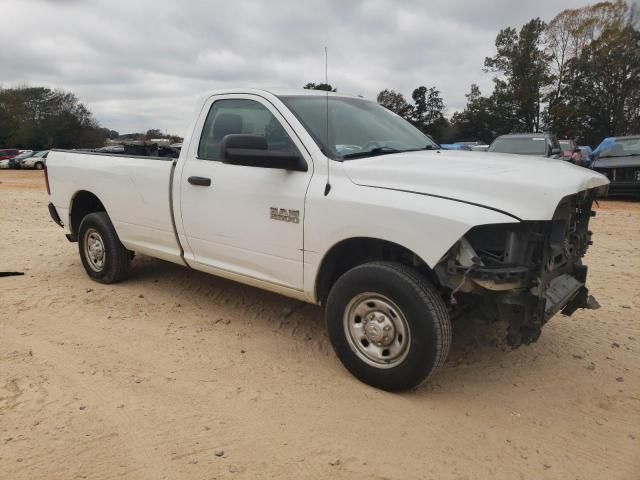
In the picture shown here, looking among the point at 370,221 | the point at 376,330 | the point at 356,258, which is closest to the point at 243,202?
the point at 356,258

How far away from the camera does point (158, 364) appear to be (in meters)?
3.83

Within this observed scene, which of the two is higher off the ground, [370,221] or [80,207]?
[370,221]

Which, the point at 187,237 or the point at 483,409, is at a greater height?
the point at 187,237

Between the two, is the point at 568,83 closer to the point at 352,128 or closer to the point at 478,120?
the point at 478,120

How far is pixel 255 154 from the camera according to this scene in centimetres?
359

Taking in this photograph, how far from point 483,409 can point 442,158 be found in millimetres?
1686

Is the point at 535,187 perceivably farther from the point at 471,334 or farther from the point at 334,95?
the point at 334,95

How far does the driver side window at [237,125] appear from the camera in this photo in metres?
4.03

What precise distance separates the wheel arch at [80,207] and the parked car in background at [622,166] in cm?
1188

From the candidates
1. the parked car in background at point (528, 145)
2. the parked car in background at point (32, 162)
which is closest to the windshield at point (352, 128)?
the parked car in background at point (528, 145)

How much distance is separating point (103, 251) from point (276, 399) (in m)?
3.17

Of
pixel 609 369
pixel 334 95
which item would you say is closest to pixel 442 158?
pixel 334 95

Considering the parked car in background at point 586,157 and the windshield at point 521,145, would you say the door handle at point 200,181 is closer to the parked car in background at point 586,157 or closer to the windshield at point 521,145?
the windshield at point 521,145

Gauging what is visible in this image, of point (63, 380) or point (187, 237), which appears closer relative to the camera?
point (63, 380)
